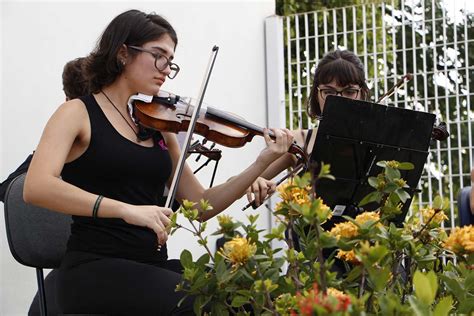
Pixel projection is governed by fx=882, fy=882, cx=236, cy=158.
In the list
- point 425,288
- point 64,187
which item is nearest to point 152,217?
point 64,187

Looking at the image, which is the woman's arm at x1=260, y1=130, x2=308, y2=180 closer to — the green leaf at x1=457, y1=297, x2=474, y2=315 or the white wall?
the white wall

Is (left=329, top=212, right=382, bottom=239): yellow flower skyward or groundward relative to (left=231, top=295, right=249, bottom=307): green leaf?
skyward

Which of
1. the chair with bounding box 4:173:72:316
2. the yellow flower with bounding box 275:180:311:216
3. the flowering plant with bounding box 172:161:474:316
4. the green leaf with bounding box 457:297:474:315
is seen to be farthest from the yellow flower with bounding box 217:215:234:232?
the chair with bounding box 4:173:72:316

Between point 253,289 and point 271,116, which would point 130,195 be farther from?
point 271,116

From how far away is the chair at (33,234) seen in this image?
2156 millimetres

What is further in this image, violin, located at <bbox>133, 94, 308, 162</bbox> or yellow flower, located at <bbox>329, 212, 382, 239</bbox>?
violin, located at <bbox>133, 94, 308, 162</bbox>

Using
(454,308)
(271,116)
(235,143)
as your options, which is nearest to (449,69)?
(271,116)

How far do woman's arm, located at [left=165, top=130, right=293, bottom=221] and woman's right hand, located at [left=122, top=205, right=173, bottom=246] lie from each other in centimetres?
33

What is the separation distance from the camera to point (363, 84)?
2.69 meters

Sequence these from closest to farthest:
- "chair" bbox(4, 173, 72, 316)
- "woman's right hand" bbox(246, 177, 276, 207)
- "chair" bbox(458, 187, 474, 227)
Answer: "woman's right hand" bbox(246, 177, 276, 207) < "chair" bbox(4, 173, 72, 316) < "chair" bbox(458, 187, 474, 227)

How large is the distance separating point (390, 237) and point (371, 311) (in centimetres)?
11

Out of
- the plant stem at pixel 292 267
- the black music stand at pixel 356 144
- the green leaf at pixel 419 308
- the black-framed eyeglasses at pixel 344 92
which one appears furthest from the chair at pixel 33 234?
the green leaf at pixel 419 308

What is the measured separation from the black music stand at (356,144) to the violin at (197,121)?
0.08 meters

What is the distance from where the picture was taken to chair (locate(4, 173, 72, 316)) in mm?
2156
